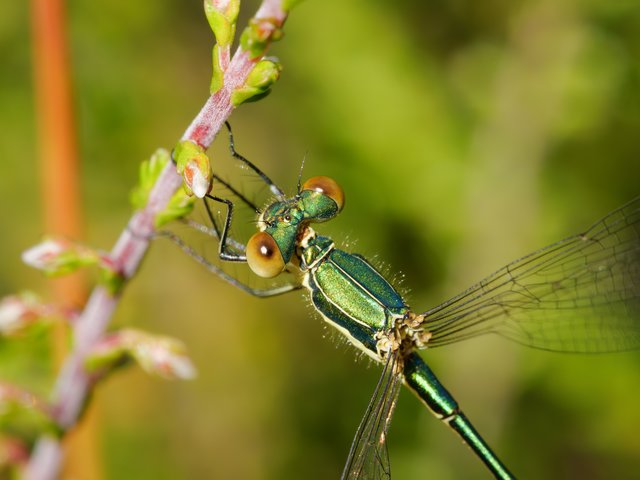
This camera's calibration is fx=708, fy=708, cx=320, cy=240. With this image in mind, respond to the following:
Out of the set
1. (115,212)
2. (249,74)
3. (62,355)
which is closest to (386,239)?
(115,212)

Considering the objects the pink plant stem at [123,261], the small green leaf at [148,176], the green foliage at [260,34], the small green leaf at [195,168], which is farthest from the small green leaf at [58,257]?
the green foliage at [260,34]

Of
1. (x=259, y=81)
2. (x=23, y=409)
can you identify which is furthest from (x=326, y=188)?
(x=23, y=409)

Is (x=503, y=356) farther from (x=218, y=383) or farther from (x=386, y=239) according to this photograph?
(x=218, y=383)

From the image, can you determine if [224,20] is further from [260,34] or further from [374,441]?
[374,441]

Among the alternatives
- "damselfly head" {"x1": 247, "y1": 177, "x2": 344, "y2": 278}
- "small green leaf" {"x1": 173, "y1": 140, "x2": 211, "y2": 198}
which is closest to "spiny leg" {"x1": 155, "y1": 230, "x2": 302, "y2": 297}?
"damselfly head" {"x1": 247, "y1": 177, "x2": 344, "y2": 278}

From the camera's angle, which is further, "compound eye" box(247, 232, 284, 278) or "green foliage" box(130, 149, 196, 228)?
"compound eye" box(247, 232, 284, 278)

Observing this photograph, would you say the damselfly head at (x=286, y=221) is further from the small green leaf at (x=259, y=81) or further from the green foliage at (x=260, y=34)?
the green foliage at (x=260, y=34)

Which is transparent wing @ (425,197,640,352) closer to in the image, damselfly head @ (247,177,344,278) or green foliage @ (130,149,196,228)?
damselfly head @ (247,177,344,278)
